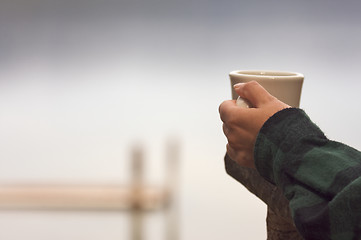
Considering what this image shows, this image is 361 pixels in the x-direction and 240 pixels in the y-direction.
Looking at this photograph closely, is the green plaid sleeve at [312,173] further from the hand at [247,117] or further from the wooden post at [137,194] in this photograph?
the wooden post at [137,194]

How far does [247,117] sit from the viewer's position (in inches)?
16.1

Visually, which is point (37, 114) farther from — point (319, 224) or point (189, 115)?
point (319, 224)

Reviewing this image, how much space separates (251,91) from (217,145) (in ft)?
2.61

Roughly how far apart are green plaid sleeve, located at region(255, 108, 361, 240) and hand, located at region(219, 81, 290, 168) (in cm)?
2

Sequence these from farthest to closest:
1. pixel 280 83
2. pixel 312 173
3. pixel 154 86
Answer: pixel 154 86, pixel 280 83, pixel 312 173

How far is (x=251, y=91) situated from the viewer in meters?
0.43

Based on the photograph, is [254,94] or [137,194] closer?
[254,94]

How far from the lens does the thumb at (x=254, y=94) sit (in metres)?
0.42

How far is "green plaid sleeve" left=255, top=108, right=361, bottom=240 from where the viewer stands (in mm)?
332

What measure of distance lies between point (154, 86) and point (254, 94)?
0.81 meters

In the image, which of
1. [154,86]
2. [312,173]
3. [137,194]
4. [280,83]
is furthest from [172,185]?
[312,173]

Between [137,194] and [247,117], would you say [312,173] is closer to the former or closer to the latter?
[247,117]

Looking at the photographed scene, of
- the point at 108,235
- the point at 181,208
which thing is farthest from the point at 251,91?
the point at 108,235

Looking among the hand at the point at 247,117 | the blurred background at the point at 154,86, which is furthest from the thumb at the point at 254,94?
the blurred background at the point at 154,86
